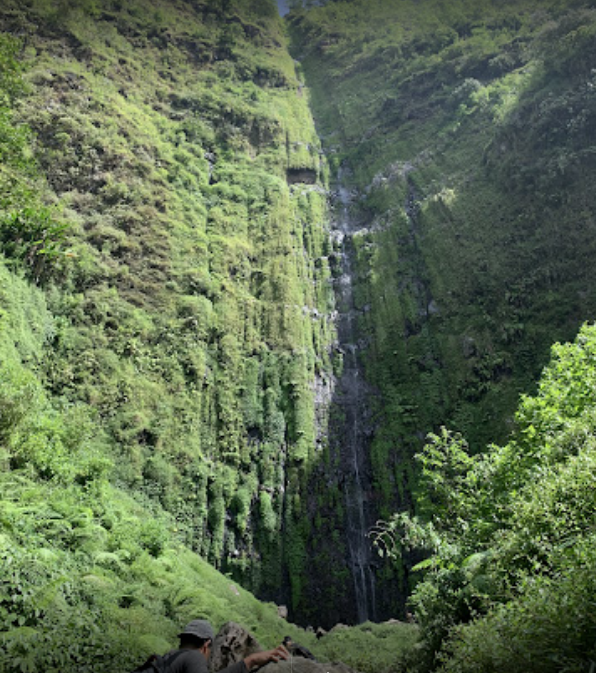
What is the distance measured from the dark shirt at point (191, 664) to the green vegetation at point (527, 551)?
3226 millimetres

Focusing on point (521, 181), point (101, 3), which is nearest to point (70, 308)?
point (521, 181)

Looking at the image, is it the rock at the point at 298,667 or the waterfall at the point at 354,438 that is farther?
the waterfall at the point at 354,438

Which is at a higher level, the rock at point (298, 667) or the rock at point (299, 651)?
the rock at point (299, 651)

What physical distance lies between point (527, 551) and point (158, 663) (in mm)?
6302

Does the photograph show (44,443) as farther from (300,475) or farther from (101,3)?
(101,3)

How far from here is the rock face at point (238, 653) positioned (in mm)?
8164

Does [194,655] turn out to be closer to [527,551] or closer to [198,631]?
[198,631]

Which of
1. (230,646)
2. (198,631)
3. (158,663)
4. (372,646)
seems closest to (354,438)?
(372,646)

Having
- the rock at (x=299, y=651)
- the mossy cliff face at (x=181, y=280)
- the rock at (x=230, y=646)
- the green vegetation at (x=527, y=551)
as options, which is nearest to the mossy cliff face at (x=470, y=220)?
the mossy cliff face at (x=181, y=280)

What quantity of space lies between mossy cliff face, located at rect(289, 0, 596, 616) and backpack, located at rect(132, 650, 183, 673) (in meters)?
22.9

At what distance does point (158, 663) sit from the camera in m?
5.18

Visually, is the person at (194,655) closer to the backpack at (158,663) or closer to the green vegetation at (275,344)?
the backpack at (158,663)

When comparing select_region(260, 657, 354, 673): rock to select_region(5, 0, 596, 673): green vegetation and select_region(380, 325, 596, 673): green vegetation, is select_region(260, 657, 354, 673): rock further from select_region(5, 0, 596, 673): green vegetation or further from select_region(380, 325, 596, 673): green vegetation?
select_region(5, 0, 596, 673): green vegetation

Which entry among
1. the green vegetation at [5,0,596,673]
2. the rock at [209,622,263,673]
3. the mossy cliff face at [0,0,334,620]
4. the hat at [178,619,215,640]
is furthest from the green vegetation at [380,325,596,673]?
the mossy cliff face at [0,0,334,620]
